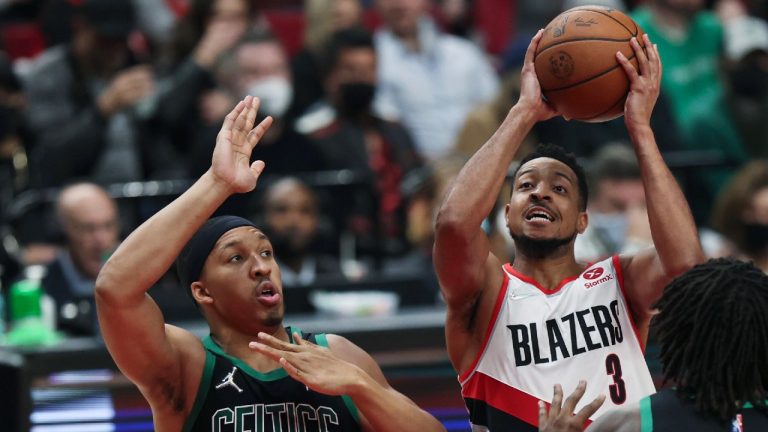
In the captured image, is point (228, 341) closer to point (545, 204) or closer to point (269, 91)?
point (545, 204)

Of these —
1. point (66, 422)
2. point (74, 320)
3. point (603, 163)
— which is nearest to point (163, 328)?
point (66, 422)

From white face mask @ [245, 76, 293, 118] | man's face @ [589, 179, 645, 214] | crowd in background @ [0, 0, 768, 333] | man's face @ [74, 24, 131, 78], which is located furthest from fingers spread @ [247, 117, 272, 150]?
man's face @ [74, 24, 131, 78]

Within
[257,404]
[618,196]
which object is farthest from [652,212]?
[618,196]

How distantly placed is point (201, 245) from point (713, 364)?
1.97m

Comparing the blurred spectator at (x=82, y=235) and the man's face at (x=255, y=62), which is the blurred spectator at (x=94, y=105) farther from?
the blurred spectator at (x=82, y=235)

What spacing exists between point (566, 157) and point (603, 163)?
3307mm

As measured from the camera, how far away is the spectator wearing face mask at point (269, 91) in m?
8.81

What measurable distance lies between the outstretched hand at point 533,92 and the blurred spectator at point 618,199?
2.96 m

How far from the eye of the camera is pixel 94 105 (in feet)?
29.2

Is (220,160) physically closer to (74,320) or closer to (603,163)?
(74,320)

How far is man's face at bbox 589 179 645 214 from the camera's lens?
27.1 ft

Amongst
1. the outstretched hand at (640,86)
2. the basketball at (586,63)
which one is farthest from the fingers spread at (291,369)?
the outstretched hand at (640,86)

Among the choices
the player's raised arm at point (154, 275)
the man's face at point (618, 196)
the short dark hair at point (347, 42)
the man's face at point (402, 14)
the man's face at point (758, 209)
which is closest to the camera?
the player's raised arm at point (154, 275)

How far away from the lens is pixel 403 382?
21.7 ft
